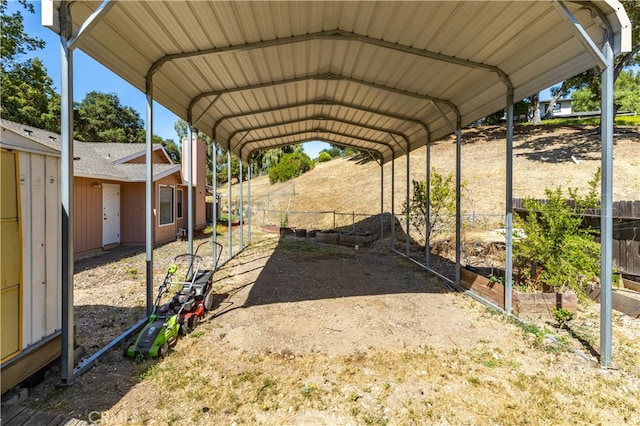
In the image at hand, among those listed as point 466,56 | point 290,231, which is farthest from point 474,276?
point 290,231

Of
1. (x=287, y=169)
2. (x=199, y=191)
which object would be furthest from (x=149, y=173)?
(x=287, y=169)

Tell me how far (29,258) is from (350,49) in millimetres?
4315

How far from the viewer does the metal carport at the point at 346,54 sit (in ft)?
9.37

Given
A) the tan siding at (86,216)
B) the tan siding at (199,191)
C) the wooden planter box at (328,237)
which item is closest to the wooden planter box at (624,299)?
the wooden planter box at (328,237)

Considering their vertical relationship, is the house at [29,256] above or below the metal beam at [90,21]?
below

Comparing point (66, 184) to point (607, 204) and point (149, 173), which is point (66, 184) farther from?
point (607, 204)

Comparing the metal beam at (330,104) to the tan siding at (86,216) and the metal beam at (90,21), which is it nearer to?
the tan siding at (86,216)

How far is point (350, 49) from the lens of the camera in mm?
4469

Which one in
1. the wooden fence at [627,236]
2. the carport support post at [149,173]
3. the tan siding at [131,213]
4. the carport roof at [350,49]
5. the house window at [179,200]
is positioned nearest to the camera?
the carport roof at [350,49]

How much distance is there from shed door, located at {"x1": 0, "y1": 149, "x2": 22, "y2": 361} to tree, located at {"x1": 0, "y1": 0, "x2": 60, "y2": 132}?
1752cm

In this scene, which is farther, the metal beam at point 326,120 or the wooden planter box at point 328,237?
the wooden planter box at point 328,237

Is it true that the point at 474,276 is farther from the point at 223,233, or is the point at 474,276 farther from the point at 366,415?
the point at 223,233

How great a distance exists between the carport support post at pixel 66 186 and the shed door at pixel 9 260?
A: 296mm

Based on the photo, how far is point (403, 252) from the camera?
31.4ft
